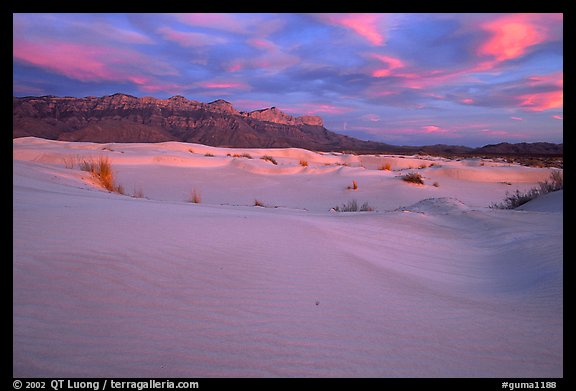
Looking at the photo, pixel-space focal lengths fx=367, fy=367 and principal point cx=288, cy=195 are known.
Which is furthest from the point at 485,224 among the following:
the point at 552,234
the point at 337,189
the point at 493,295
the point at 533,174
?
the point at 533,174

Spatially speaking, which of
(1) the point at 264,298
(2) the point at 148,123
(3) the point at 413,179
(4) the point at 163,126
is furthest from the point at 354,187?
(2) the point at 148,123

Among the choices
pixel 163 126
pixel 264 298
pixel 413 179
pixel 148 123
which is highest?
pixel 148 123

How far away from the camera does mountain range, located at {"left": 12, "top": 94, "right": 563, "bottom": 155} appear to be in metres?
71.8

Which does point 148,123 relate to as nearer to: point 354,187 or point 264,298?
point 354,187

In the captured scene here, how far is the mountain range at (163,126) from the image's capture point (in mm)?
71819

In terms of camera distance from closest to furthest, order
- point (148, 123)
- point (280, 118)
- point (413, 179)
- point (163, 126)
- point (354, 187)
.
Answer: point (354, 187) → point (413, 179) → point (163, 126) → point (148, 123) → point (280, 118)

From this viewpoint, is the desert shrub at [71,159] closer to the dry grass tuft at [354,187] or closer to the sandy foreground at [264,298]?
the dry grass tuft at [354,187]

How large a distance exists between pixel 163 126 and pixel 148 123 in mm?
4280

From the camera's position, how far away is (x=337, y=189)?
48.2 feet

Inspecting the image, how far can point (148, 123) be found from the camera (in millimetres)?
95938

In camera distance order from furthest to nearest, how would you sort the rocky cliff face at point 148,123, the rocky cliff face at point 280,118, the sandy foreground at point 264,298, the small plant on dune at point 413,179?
1. the rocky cliff face at point 280,118
2. the rocky cliff face at point 148,123
3. the small plant on dune at point 413,179
4. the sandy foreground at point 264,298

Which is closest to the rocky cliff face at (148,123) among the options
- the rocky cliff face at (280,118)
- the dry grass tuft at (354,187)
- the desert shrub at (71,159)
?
the rocky cliff face at (280,118)

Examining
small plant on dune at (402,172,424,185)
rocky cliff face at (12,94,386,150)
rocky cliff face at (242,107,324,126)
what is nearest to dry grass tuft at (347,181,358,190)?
small plant on dune at (402,172,424,185)
